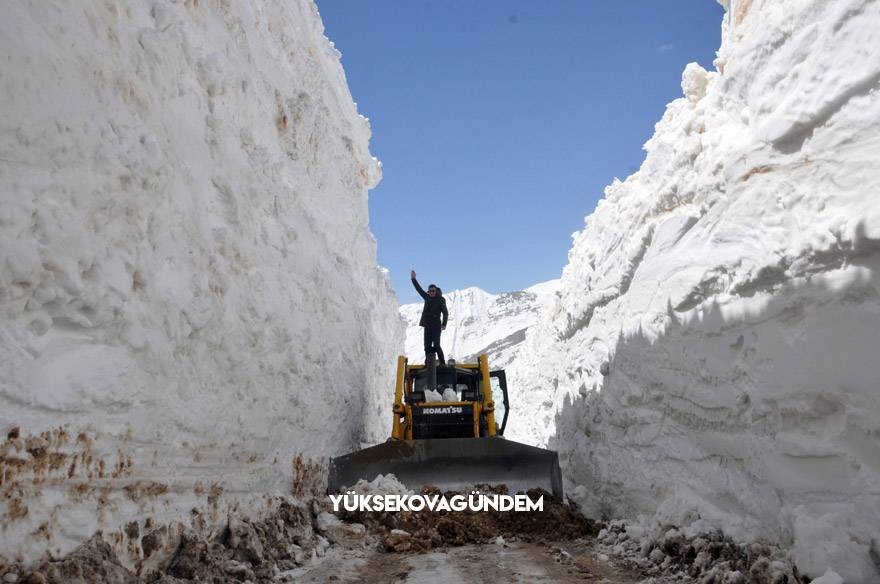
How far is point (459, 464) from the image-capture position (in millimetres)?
8953

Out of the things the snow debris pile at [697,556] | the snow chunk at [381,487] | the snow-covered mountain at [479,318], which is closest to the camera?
the snow debris pile at [697,556]

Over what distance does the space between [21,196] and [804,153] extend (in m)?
5.24

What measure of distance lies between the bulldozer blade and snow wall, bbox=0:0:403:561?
903mm

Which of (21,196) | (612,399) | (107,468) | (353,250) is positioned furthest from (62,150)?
(353,250)

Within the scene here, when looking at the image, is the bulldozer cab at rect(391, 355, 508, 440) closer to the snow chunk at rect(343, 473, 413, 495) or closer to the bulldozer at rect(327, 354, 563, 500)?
the bulldozer at rect(327, 354, 563, 500)

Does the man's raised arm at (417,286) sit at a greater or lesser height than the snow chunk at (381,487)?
greater

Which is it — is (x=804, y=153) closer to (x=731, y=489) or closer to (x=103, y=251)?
(x=731, y=489)

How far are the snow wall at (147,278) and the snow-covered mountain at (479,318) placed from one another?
5456 cm

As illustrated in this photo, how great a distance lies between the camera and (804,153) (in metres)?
4.71

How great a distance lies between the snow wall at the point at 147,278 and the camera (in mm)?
3412

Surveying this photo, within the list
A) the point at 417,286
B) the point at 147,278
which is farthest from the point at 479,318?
the point at 147,278

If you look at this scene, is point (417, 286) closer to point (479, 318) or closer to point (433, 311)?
point (433, 311)

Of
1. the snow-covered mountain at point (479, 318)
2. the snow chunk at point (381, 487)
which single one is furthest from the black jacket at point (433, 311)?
the snow-covered mountain at point (479, 318)

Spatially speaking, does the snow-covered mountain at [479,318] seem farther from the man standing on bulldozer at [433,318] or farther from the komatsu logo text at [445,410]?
the komatsu logo text at [445,410]
